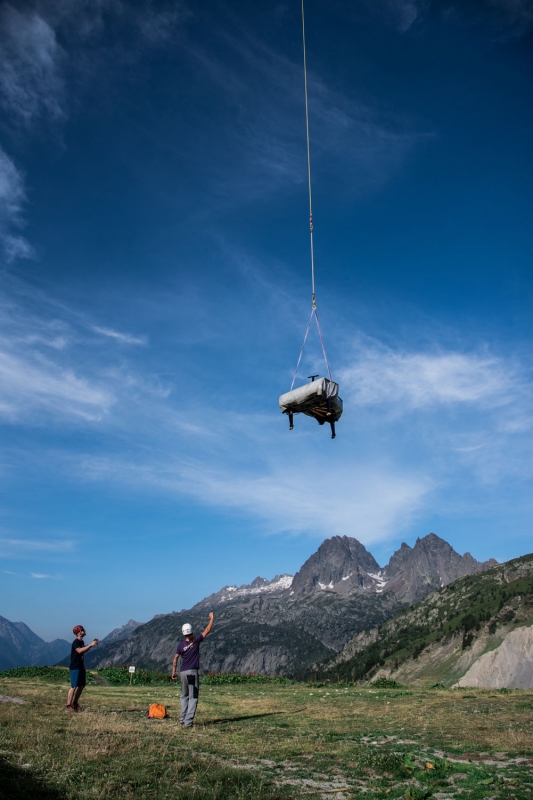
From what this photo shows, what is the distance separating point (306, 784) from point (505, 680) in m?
121

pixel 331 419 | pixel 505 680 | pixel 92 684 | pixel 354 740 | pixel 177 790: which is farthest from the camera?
pixel 505 680

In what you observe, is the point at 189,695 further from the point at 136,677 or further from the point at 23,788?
the point at 136,677

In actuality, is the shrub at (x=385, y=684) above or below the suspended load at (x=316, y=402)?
below

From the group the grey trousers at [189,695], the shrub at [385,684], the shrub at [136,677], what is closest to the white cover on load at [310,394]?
the grey trousers at [189,695]

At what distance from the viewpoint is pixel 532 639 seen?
11138 cm

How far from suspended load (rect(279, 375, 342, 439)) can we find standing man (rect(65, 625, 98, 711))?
10274mm

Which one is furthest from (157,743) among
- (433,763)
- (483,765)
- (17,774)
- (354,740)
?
(483,765)

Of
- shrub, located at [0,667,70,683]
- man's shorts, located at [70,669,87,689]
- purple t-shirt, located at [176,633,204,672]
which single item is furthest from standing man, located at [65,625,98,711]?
shrub, located at [0,667,70,683]

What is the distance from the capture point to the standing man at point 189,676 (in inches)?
565

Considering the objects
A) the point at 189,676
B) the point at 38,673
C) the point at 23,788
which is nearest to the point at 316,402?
the point at 189,676

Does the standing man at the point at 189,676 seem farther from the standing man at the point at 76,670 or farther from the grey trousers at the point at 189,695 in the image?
the standing man at the point at 76,670

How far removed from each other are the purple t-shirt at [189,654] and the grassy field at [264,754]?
148 cm

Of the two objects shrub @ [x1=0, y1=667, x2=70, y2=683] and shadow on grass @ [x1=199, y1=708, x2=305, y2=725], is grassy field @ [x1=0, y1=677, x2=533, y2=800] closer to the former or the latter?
shadow on grass @ [x1=199, y1=708, x2=305, y2=725]

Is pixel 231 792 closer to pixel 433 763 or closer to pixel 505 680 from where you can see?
pixel 433 763
